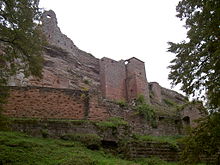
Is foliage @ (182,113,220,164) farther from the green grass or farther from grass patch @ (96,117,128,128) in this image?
grass patch @ (96,117,128,128)

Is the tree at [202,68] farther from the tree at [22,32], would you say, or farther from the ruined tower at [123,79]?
the ruined tower at [123,79]

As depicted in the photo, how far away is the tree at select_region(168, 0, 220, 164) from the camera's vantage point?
18.0 ft

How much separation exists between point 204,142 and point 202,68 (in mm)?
1779

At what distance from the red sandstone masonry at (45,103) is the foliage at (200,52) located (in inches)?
241

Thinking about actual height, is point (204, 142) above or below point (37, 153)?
above

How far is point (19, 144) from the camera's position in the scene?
308 inches

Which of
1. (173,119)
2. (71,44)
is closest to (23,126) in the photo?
(173,119)

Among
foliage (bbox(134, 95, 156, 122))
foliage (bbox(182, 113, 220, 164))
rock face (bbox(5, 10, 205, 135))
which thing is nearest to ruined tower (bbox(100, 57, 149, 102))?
rock face (bbox(5, 10, 205, 135))

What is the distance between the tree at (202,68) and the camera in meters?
5.48

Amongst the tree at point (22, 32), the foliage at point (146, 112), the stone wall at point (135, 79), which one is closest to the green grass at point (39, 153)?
the tree at point (22, 32)

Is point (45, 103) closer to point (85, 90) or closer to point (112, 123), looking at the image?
point (85, 90)

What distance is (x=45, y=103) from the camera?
11.8 meters

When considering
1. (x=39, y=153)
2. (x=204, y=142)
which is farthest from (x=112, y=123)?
(x=204, y=142)

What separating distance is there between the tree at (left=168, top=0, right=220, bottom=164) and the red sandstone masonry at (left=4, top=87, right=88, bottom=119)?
20.7 feet
